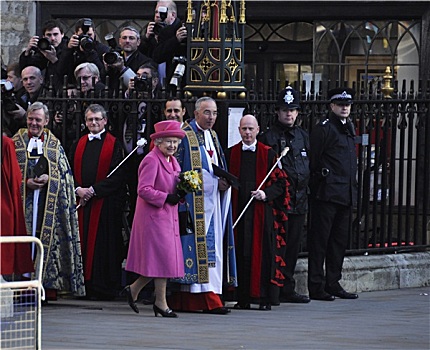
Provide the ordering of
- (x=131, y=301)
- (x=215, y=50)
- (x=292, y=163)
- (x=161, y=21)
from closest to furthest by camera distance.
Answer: (x=131, y=301) < (x=292, y=163) < (x=215, y=50) < (x=161, y=21)

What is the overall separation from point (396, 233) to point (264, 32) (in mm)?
4825

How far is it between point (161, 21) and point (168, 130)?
277cm

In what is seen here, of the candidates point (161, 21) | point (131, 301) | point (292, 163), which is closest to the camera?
point (131, 301)

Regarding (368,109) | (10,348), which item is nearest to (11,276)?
(10,348)

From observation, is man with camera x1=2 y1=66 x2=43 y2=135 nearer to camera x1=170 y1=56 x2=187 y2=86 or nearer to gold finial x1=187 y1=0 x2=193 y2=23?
camera x1=170 y1=56 x2=187 y2=86

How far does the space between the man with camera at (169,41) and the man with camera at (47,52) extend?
1.05m

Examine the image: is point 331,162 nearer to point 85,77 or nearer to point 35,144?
point 85,77

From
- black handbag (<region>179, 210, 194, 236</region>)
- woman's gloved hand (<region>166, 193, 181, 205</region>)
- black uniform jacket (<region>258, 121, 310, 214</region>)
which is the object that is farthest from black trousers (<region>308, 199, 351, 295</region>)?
woman's gloved hand (<region>166, 193, 181, 205</region>)

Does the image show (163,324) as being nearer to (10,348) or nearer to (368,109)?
(10,348)

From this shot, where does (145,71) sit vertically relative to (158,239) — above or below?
above

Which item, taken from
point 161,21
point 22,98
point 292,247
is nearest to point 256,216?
point 292,247

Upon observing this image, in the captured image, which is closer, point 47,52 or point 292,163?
point 292,163

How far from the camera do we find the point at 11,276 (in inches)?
477

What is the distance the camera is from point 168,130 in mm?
12656
